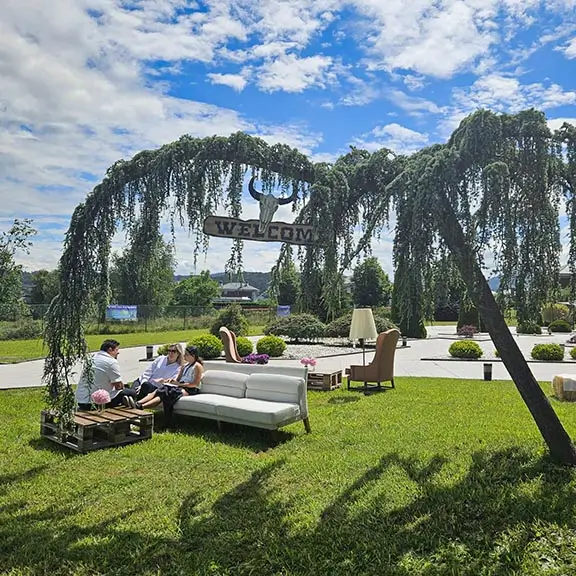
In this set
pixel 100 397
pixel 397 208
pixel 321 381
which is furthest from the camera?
pixel 321 381

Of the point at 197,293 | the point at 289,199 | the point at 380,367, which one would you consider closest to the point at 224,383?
the point at 289,199

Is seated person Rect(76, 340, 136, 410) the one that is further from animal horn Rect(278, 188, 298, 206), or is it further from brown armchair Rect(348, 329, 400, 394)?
brown armchair Rect(348, 329, 400, 394)

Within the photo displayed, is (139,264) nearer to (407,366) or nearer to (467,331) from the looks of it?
(407,366)

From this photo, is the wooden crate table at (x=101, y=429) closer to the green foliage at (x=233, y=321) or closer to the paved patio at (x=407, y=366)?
the paved patio at (x=407, y=366)

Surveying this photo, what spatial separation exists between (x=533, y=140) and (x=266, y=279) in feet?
7.74

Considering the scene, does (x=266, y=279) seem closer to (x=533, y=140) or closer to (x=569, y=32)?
(x=533, y=140)

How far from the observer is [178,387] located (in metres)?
6.53

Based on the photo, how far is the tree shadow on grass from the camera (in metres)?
2.91

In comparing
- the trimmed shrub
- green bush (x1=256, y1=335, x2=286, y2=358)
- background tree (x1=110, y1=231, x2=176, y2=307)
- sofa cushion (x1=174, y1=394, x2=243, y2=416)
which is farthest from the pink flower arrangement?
the trimmed shrub

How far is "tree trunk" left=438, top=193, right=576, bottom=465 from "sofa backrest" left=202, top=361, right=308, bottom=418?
7.91ft

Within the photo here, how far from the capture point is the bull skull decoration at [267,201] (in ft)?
14.1

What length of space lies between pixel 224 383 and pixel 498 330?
142 inches

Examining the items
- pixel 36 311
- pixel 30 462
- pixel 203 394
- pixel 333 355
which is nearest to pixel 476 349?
pixel 333 355

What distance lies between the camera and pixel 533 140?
3793 mm
